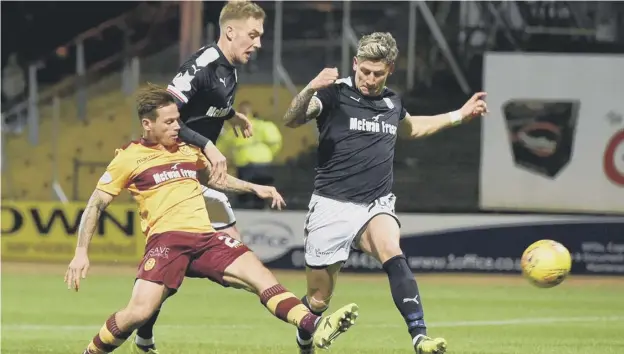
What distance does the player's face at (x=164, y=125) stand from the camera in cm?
776

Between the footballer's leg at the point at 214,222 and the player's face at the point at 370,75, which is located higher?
the player's face at the point at 370,75

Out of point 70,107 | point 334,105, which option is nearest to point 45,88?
point 70,107

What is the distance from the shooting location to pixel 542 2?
18609mm

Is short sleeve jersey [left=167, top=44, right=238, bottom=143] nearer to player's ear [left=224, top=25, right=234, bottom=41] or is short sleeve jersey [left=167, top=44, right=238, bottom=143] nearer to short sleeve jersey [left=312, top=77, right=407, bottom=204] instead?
player's ear [left=224, top=25, right=234, bottom=41]

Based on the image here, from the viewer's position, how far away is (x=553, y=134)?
18.7 meters

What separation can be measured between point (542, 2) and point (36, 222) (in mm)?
8926

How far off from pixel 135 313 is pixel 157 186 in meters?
0.86

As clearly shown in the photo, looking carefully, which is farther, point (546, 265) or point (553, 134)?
point (553, 134)

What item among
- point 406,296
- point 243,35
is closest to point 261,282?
point 406,296

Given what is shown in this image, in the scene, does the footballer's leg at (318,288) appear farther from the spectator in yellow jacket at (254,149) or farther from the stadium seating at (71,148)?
the stadium seating at (71,148)

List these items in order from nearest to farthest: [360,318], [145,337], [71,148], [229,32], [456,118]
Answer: [229,32], [145,337], [456,118], [360,318], [71,148]

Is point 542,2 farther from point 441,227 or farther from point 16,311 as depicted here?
point 16,311

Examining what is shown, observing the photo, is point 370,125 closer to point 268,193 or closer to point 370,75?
point 370,75

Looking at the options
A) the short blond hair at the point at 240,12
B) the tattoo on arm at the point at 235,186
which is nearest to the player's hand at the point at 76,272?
the tattoo on arm at the point at 235,186
